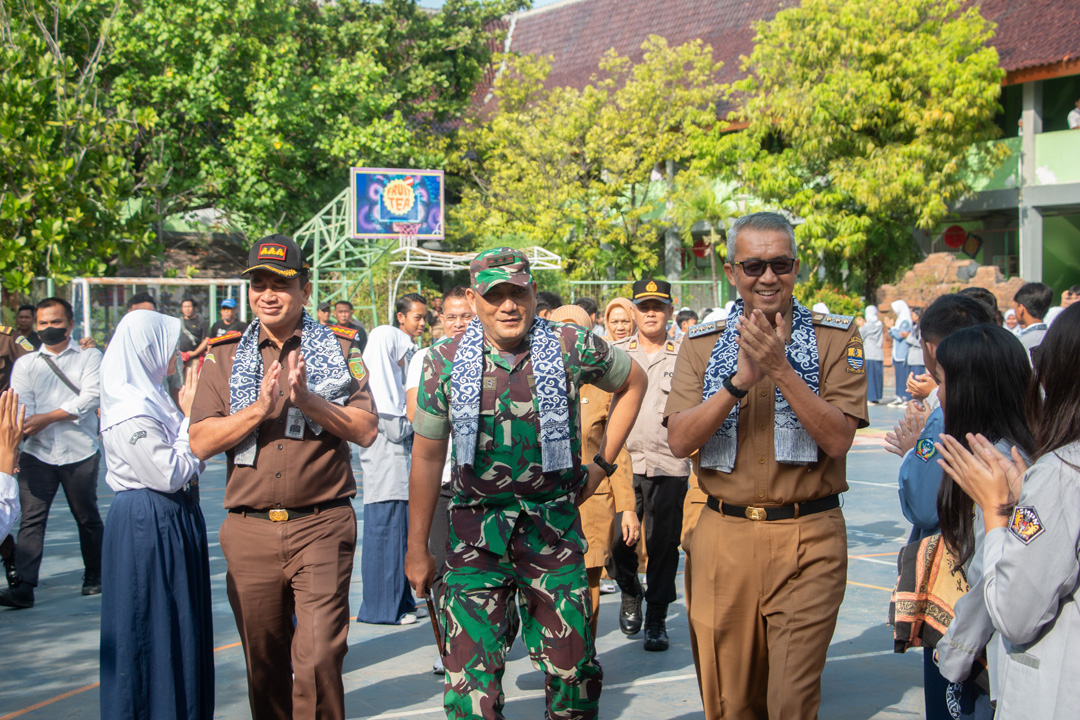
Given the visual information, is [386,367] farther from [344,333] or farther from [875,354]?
[875,354]

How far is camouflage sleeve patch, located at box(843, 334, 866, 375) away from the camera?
3.69 meters

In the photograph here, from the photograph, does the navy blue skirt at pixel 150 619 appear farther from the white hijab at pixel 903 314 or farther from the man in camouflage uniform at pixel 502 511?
the white hijab at pixel 903 314

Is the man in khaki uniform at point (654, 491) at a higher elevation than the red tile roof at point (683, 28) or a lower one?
lower

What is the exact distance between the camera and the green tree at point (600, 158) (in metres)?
26.9

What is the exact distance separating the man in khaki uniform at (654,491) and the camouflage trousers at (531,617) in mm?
2297

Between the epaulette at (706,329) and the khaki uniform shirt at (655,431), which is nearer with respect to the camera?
the epaulette at (706,329)

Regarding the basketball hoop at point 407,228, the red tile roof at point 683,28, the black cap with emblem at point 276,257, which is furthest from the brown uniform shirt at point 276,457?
the red tile roof at point 683,28

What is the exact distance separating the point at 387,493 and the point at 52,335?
2.96 metres

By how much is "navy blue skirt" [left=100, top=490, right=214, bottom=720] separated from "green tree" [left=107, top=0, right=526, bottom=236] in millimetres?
19166

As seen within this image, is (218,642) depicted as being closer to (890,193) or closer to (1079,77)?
(890,193)

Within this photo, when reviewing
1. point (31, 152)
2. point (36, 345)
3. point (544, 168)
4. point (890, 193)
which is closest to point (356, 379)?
point (36, 345)

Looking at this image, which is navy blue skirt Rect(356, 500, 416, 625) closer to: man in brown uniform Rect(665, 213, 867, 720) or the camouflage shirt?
the camouflage shirt

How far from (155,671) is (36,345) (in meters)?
8.71

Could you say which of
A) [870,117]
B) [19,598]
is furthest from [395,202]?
[19,598]
